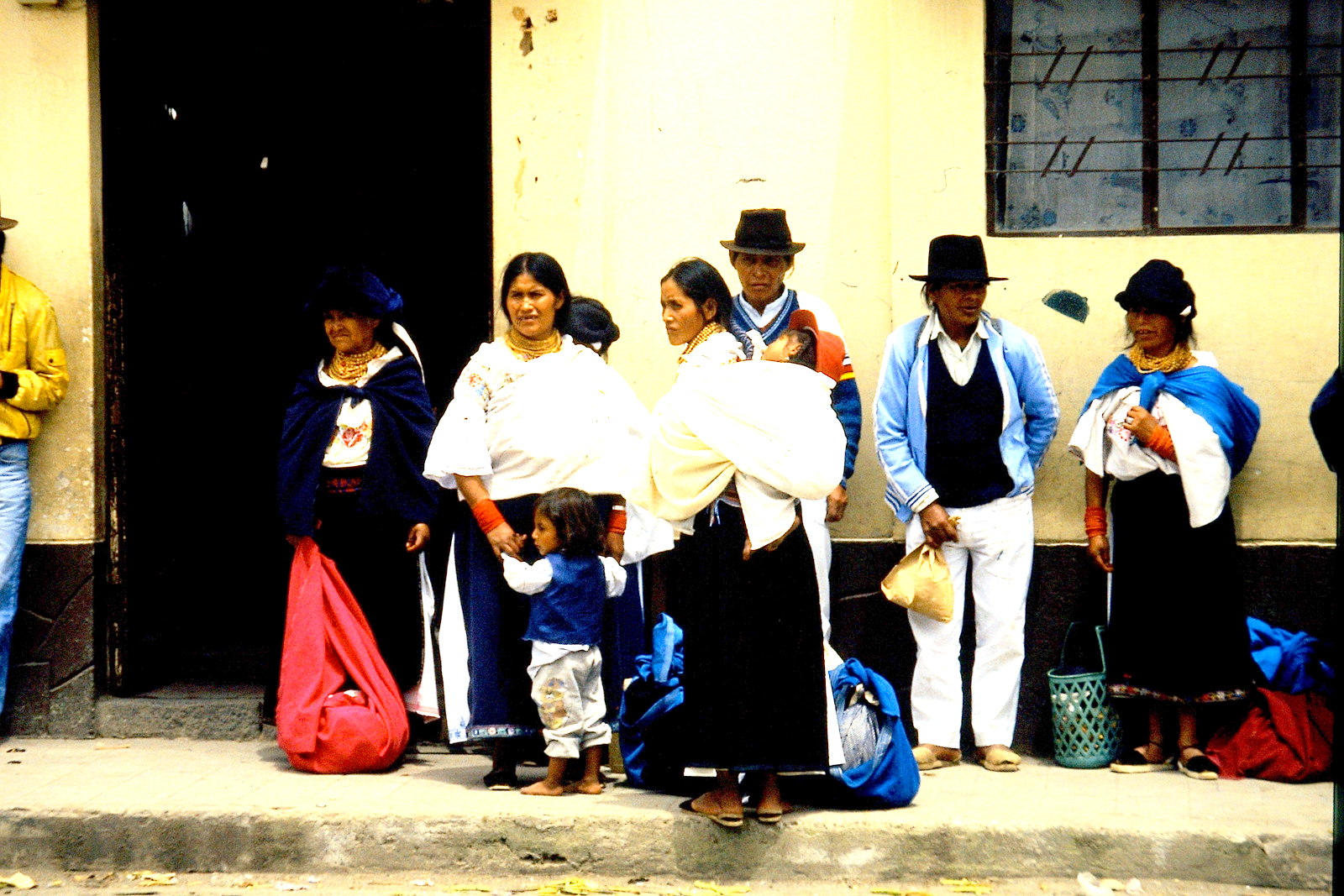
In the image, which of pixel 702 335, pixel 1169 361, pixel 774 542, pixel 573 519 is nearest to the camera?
pixel 774 542

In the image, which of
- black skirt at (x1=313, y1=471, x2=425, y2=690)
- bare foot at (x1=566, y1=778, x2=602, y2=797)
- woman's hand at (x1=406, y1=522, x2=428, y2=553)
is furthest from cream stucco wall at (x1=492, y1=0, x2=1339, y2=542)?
bare foot at (x1=566, y1=778, x2=602, y2=797)

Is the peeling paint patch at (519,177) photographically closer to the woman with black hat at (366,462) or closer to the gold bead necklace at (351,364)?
A: the woman with black hat at (366,462)

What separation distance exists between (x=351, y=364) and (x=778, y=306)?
166 cm

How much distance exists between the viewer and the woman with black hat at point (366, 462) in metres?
6.07

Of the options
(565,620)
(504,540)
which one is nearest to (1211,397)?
(565,620)

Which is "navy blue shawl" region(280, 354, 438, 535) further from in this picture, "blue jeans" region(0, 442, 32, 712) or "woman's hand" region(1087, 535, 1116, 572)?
"woman's hand" region(1087, 535, 1116, 572)

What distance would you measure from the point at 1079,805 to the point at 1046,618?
112 cm

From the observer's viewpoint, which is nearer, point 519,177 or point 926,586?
point 926,586

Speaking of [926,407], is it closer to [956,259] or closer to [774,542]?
[956,259]

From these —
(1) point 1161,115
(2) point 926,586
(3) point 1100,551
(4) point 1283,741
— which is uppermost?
(1) point 1161,115

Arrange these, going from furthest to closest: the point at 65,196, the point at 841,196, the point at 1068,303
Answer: the point at 65,196 → the point at 841,196 → the point at 1068,303

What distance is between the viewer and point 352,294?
19.9ft

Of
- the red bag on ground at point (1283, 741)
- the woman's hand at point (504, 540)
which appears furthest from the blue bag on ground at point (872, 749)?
the red bag on ground at point (1283, 741)

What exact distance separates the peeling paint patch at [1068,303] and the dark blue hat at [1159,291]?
0.37 meters
